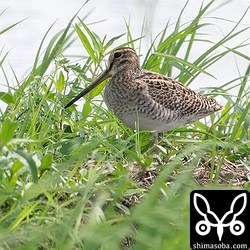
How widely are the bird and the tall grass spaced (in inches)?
3.6

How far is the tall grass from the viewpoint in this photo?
437 cm

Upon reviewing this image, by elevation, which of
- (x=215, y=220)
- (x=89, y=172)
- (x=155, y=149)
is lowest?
(x=215, y=220)

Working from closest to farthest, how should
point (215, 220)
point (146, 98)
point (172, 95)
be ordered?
point (215, 220) → point (146, 98) → point (172, 95)

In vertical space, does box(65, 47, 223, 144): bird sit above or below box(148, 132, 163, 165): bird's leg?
above

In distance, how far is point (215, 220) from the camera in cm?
459

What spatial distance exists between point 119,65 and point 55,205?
2521 millimetres

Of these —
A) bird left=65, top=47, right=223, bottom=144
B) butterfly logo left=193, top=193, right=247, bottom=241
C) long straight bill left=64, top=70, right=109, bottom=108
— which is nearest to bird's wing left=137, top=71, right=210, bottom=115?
bird left=65, top=47, right=223, bottom=144

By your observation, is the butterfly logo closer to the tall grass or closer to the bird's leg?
the tall grass

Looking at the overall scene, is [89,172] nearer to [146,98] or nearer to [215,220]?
[215,220]

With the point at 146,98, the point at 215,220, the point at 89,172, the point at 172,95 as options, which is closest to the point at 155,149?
the point at 146,98

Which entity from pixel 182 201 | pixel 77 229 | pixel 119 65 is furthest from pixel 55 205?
pixel 119 65

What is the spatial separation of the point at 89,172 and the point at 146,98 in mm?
1623

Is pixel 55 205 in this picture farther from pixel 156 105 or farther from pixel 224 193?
pixel 156 105

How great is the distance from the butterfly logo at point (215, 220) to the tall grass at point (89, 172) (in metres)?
0.07
